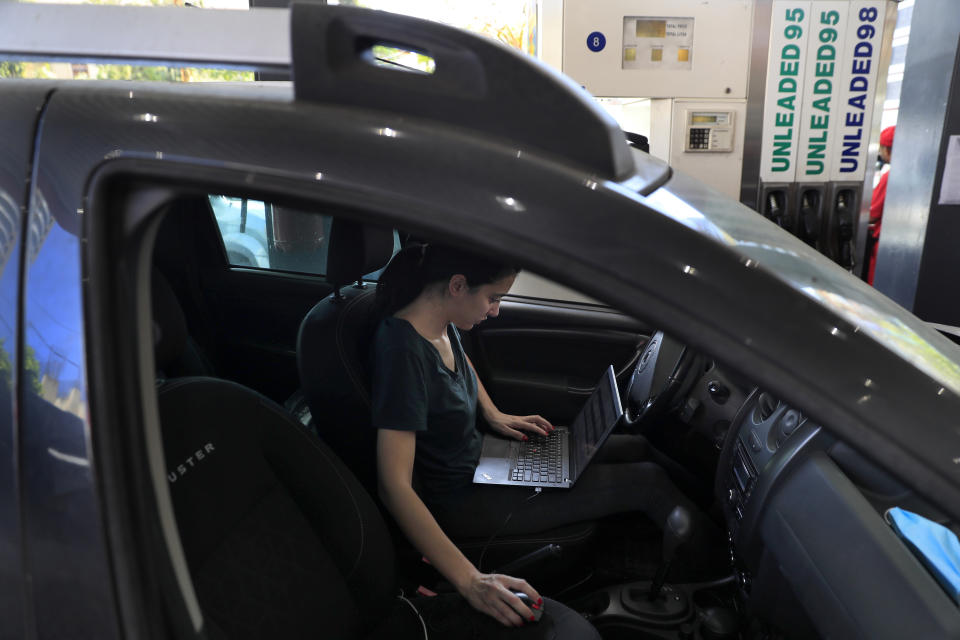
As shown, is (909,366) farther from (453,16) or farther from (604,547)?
(453,16)

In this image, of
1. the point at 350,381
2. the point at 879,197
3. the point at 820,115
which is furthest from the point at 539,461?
the point at 879,197

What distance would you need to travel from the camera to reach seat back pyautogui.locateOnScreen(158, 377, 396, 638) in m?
1.03

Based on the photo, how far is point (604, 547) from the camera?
80.7 inches

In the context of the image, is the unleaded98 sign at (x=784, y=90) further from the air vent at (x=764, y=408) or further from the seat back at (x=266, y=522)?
the seat back at (x=266, y=522)

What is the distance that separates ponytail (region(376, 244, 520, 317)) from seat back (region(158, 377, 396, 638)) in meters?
0.52

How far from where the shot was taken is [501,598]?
1349 mm

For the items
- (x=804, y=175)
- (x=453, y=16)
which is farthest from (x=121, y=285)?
(x=804, y=175)

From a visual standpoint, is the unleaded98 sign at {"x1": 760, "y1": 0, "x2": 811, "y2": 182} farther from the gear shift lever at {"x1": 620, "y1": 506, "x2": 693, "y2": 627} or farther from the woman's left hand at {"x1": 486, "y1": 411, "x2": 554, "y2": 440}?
the gear shift lever at {"x1": 620, "y1": 506, "x2": 693, "y2": 627}

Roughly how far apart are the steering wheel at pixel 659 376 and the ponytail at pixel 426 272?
614 mm

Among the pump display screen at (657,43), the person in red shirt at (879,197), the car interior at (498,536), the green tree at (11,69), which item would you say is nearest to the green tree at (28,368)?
the car interior at (498,536)

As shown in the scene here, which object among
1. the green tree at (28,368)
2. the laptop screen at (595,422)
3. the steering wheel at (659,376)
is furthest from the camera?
the steering wheel at (659,376)

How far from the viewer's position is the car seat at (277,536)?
103cm

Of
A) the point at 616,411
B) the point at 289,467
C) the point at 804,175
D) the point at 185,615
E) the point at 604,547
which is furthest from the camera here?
the point at 804,175

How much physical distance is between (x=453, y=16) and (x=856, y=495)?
2.64 metres
